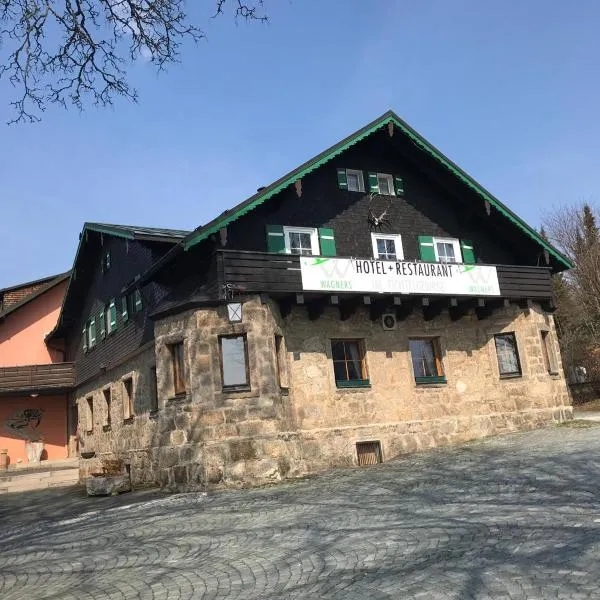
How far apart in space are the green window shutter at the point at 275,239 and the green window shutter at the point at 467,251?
6.04 m

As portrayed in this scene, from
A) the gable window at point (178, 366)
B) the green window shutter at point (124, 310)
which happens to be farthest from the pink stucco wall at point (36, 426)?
the gable window at point (178, 366)

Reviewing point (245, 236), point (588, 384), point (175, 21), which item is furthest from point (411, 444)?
point (588, 384)

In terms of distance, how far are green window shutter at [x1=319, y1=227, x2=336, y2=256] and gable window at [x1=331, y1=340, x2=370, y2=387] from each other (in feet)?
7.86

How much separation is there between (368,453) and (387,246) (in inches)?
229

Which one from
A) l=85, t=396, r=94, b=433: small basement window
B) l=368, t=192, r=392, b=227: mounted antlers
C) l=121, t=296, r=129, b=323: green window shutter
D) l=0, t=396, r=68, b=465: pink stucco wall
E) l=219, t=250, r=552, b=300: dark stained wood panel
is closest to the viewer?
l=219, t=250, r=552, b=300: dark stained wood panel

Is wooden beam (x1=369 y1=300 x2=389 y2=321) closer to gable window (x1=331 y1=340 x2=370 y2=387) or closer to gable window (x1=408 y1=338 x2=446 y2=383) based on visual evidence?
gable window (x1=331 y1=340 x2=370 y2=387)

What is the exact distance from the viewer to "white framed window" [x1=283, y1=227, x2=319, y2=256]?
1639 cm

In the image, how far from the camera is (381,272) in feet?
51.9

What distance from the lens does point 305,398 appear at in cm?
1551

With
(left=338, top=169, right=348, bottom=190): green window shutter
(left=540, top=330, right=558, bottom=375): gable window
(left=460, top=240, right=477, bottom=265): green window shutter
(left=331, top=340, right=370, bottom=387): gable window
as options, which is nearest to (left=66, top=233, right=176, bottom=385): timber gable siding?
(left=331, top=340, right=370, bottom=387): gable window

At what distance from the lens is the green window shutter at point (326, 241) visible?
16672 mm

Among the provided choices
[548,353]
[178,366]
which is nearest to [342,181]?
[178,366]

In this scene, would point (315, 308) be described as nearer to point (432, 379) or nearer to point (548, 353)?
point (432, 379)

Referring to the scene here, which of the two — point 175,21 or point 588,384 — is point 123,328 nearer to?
point 175,21
